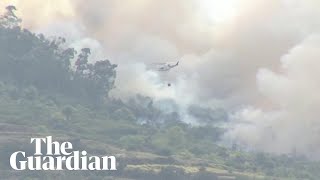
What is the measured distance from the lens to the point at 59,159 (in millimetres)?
199125

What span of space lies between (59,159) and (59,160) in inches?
23.8

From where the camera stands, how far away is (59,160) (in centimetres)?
19962
